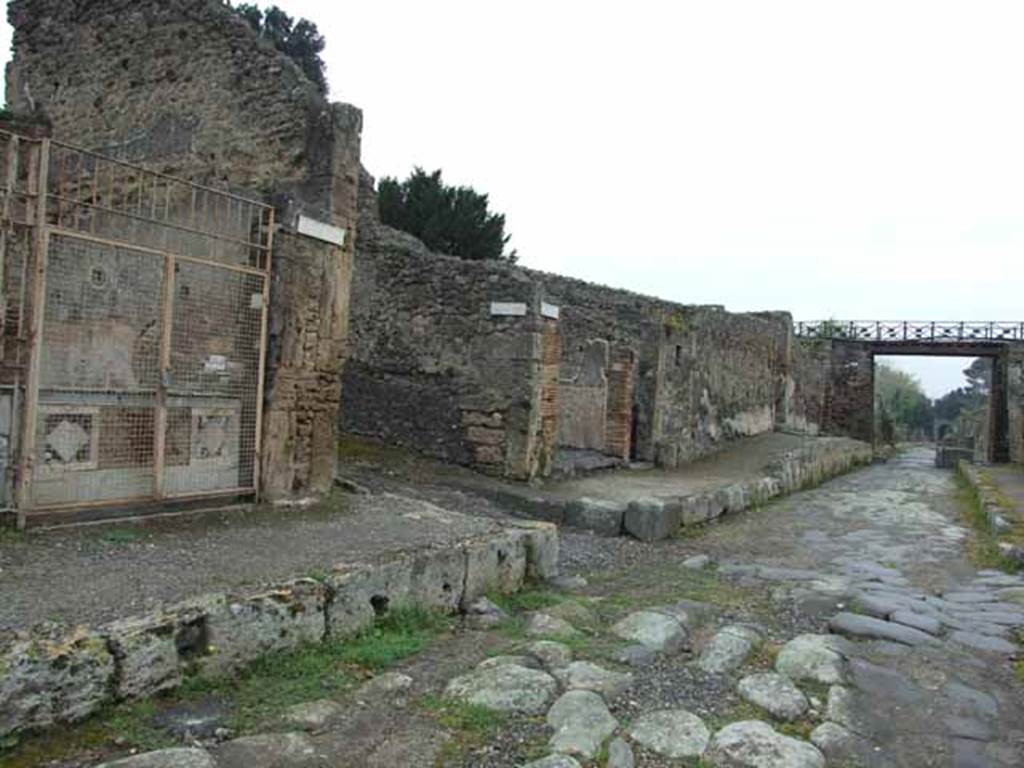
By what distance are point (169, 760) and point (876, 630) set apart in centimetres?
438

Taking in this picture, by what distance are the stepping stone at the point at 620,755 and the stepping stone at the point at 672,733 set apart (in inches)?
3.7

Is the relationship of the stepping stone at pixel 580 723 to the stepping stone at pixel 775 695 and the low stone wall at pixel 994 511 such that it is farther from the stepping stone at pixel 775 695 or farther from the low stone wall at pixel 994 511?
the low stone wall at pixel 994 511

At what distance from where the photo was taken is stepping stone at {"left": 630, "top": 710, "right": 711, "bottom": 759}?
358 cm

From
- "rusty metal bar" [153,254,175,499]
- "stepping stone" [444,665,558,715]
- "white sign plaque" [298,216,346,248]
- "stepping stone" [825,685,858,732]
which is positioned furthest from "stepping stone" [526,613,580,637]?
"white sign plaque" [298,216,346,248]

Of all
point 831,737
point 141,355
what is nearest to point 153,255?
point 141,355

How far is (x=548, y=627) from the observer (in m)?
5.37

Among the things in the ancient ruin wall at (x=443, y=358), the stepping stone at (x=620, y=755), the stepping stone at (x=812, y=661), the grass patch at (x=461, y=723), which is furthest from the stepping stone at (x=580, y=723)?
the ancient ruin wall at (x=443, y=358)

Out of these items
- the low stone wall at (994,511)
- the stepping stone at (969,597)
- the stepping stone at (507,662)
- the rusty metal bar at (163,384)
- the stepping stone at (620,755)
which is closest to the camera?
the stepping stone at (620,755)

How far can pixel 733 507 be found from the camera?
11.7 meters

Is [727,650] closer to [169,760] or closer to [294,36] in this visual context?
[169,760]

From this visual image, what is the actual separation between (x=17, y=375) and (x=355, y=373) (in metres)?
6.72

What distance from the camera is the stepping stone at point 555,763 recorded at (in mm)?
3334

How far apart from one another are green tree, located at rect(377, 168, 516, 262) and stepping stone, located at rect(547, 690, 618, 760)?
21.3m

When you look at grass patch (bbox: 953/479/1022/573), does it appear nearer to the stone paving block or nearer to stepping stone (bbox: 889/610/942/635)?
stepping stone (bbox: 889/610/942/635)
